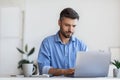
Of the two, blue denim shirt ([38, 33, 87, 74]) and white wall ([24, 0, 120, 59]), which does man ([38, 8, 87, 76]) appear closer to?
blue denim shirt ([38, 33, 87, 74])

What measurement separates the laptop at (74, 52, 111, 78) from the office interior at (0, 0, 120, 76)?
2572 millimetres

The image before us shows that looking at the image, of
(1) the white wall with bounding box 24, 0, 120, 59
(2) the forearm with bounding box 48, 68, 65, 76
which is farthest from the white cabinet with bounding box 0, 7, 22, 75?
(2) the forearm with bounding box 48, 68, 65, 76

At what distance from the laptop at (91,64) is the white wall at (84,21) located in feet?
8.56

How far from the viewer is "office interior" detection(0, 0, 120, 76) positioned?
4652 mm

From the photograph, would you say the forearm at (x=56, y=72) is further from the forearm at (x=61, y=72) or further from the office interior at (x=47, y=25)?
the office interior at (x=47, y=25)

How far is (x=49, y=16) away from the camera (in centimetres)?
472

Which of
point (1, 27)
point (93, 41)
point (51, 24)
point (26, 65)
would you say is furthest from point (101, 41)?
point (26, 65)

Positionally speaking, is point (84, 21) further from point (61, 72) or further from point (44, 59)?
point (61, 72)

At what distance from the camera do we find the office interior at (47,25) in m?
4.65

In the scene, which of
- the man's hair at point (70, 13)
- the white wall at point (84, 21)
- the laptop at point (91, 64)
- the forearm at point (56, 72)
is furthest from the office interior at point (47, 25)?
the laptop at point (91, 64)

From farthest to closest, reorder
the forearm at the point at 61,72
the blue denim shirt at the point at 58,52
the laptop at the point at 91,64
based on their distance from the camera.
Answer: the blue denim shirt at the point at 58,52 → the forearm at the point at 61,72 → the laptop at the point at 91,64

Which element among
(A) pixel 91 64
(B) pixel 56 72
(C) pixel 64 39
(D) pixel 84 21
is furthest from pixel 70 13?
(D) pixel 84 21

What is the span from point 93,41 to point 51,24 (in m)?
0.80

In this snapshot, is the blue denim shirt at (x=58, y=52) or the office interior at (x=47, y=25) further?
the office interior at (x=47, y=25)
